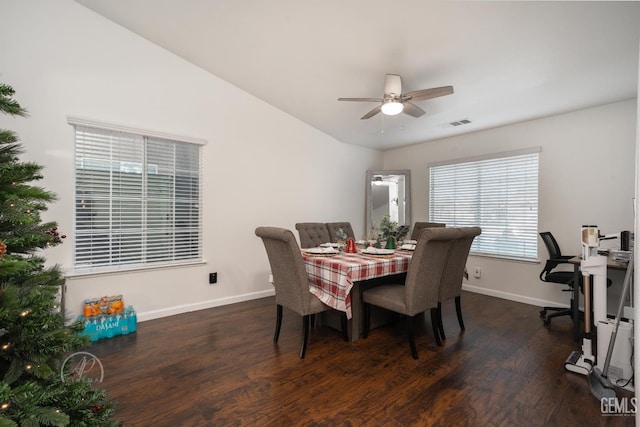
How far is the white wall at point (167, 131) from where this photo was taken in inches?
107

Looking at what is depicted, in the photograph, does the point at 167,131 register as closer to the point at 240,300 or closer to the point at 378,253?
the point at 240,300

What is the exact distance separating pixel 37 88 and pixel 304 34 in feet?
8.03

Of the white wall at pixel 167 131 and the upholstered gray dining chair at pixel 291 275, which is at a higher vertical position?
the white wall at pixel 167 131

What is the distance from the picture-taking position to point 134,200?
10.6ft

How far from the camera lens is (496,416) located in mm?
1761

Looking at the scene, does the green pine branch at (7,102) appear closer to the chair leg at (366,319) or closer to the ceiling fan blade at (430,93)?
the ceiling fan blade at (430,93)

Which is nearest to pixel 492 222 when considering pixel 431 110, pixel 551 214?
pixel 551 214

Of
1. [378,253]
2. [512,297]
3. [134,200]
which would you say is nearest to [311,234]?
[378,253]

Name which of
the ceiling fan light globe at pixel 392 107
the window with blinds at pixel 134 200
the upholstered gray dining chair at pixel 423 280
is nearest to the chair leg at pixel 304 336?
the upholstered gray dining chair at pixel 423 280

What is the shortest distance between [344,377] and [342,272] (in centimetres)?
75

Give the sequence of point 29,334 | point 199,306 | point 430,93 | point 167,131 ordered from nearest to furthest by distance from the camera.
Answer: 1. point 29,334
2. point 430,93
3. point 167,131
4. point 199,306

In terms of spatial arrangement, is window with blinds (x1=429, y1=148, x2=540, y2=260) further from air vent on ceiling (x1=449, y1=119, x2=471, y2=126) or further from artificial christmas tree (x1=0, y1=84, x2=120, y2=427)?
artificial christmas tree (x1=0, y1=84, x2=120, y2=427)

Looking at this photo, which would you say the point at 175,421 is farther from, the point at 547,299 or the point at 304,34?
the point at 547,299

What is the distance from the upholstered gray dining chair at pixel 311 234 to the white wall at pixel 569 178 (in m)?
2.37
